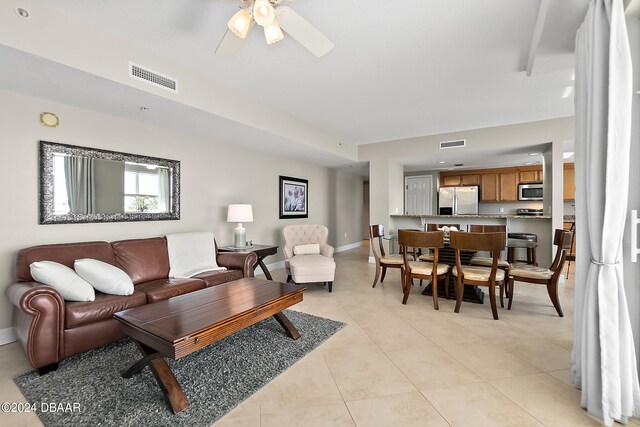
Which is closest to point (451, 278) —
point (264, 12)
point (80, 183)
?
point (264, 12)

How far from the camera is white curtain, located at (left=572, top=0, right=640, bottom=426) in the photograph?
1462 mm

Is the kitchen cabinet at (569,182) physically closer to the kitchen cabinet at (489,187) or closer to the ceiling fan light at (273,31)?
the kitchen cabinet at (489,187)

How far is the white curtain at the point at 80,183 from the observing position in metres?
2.88

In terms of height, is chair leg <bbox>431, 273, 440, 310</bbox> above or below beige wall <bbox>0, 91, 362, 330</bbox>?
below

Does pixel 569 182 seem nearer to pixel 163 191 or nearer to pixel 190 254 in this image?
pixel 190 254

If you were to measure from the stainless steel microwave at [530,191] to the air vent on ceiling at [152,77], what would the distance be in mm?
7921

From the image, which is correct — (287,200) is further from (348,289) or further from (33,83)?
(33,83)

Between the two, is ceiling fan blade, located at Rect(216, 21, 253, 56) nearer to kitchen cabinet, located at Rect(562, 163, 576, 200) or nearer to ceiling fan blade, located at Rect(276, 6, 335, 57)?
ceiling fan blade, located at Rect(276, 6, 335, 57)

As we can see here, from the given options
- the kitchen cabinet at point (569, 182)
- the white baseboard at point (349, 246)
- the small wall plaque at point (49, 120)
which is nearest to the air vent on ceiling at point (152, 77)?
the small wall plaque at point (49, 120)

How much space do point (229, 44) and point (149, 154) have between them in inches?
85.1

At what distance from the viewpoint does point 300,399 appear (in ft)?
5.65

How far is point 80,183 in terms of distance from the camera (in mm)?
2939

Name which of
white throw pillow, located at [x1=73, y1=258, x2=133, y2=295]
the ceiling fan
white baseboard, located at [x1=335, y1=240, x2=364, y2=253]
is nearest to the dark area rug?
white throw pillow, located at [x1=73, y1=258, x2=133, y2=295]

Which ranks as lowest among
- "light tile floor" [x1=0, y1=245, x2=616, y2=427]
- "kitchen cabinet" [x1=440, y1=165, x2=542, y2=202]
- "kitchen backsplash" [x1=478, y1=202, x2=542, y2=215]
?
"light tile floor" [x1=0, y1=245, x2=616, y2=427]
